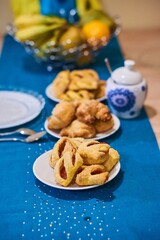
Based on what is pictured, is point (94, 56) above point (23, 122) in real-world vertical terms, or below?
below

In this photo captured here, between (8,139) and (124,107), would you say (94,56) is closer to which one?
(124,107)

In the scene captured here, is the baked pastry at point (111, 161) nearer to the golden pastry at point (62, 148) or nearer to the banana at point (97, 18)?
the golden pastry at point (62, 148)

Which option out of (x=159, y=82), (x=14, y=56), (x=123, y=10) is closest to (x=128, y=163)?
(x=159, y=82)

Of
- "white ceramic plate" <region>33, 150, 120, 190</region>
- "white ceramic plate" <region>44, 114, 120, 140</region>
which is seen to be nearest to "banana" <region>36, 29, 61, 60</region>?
"white ceramic plate" <region>44, 114, 120, 140</region>

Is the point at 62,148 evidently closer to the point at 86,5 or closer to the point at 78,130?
the point at 78,130

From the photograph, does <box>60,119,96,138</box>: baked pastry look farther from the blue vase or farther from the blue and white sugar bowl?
the blue vase

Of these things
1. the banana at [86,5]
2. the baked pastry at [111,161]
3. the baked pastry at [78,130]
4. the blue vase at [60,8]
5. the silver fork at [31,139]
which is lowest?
the banana at [86,5]

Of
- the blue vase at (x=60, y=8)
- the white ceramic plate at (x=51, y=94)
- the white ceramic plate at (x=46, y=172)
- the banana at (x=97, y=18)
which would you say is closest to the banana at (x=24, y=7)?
the blue vase at (x=60, y=8)

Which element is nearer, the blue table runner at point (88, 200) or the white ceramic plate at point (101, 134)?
the blue table runner at point (88, 200)
